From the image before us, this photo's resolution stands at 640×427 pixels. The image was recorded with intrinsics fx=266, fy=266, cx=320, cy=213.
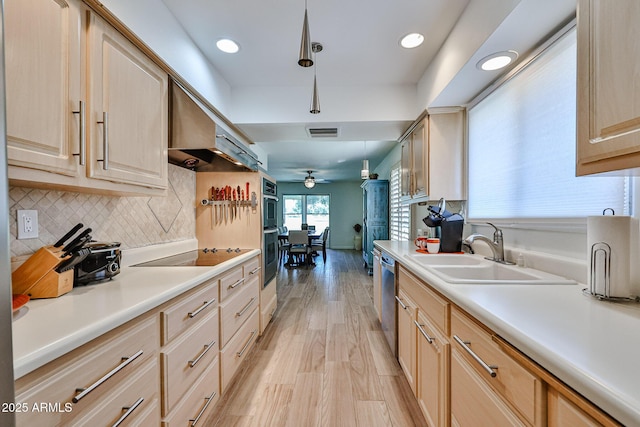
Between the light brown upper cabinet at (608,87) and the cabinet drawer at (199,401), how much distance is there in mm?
1860

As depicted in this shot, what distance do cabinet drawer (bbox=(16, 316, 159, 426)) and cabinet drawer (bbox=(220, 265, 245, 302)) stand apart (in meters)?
0.72

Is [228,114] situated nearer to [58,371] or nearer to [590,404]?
[58,371]

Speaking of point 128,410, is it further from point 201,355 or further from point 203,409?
point 203,409

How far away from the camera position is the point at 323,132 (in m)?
3.01

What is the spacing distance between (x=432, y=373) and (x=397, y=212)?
3850 millimetres

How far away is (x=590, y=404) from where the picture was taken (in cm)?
53

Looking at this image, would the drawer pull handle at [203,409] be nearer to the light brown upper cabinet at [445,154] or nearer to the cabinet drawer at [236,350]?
the cabinet drawer at [236,350]

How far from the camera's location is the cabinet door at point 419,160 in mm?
2484

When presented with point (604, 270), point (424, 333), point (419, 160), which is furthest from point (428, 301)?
point (419, 160)

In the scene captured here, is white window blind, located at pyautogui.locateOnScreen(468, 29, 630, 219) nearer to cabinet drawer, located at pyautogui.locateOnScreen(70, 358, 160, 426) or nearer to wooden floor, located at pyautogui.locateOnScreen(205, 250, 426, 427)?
wooden floor, located at pyautogui.locateOnScreen(205, 250, 426, 427)

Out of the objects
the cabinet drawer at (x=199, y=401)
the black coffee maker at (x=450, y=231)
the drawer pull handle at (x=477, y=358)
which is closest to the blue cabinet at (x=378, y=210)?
the black coffee maker at (x=450, y=231)

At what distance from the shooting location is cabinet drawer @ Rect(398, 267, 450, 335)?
3.99 feet

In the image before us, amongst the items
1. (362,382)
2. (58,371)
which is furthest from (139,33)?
(362,382)

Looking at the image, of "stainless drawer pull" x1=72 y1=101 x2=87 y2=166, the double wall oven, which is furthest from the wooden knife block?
the double wall oven
